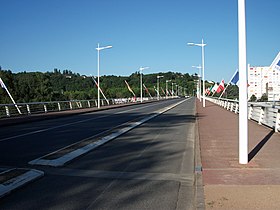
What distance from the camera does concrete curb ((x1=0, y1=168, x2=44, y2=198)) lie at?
21.2ft

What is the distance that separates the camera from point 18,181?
23.0 feet

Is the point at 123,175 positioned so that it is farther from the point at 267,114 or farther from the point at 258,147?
the point at 267,114

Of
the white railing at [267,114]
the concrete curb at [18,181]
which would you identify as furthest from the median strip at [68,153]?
the white railing at [267,114]

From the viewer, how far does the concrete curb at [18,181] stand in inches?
255

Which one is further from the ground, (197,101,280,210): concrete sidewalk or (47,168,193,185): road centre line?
(197,101,280,210): concrete sidewalk

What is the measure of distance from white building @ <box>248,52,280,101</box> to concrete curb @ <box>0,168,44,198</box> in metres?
9.56

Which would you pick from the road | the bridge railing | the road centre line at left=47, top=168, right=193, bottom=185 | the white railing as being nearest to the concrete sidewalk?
the road

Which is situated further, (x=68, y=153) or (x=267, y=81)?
(x=267, y=81)

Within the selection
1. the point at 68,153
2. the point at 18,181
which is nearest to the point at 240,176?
the point at 18,181

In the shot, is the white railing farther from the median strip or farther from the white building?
the median strip

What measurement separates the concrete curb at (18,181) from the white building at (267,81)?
9.56 metres

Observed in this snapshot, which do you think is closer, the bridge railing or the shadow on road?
the shadow on road

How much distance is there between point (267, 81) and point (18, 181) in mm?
18150

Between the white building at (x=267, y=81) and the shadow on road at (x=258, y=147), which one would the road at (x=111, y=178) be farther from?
the white building at (x=267, y=81)
